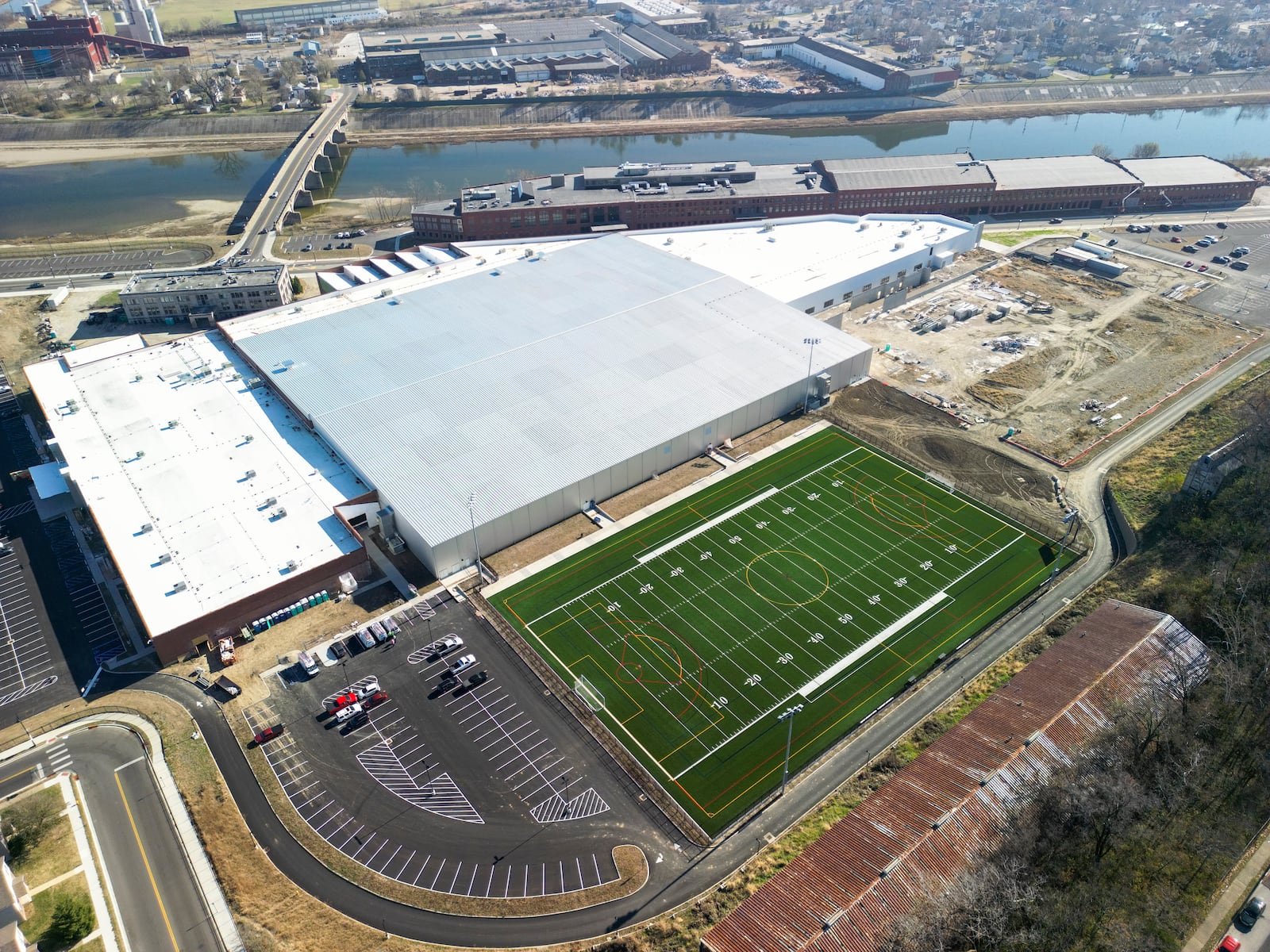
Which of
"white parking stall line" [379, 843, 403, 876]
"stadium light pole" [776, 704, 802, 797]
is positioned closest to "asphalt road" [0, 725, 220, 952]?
"white parking stall line" [379, 843, 403, 876]

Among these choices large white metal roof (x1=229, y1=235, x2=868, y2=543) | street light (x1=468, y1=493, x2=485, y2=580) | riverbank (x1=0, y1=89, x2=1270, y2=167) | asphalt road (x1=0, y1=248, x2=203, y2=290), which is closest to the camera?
street light (x1=468, y1=493, x2=485, y2=580)

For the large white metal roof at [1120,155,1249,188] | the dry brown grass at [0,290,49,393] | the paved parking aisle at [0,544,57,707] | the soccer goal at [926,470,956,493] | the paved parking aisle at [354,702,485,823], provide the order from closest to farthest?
the paved parking aisle at [354,702,485,823] < the paved parking aisle at [0,544,57,707] < the soccer goal at [926,470,956,493] < the dry brown grass at [0,290,49,393] < the large white metal roof at [1120,155,1249,188]

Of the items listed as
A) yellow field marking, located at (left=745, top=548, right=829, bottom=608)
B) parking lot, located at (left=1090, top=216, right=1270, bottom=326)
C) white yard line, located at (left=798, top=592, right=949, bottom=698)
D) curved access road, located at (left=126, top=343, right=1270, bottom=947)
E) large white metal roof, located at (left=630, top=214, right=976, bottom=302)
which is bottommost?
curved access road, located at (left=126, top=343, right=1270, bottom=947)

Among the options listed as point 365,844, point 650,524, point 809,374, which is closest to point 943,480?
point 809,374

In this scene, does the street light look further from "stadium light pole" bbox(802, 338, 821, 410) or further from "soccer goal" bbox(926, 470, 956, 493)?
"soccer goal" bbox(926, 470, 956, 493)

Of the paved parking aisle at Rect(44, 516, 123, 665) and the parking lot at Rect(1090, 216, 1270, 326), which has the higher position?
the parking lot at Rect(1090, 216, 1270, 326)

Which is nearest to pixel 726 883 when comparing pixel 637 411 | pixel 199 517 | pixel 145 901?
pixel 145 901
